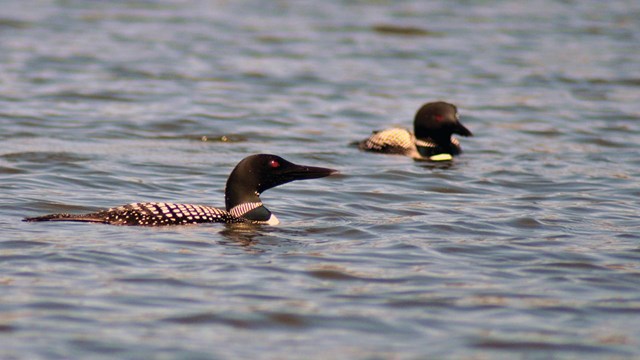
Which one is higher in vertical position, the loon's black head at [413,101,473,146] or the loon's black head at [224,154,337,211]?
the loon's black head at [224,154,337,211]

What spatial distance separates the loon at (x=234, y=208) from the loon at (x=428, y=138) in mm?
3890

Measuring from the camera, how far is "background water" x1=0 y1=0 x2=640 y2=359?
633 cm

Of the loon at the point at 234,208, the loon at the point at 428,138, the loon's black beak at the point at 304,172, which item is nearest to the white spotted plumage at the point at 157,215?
the loon at the point at 234,208

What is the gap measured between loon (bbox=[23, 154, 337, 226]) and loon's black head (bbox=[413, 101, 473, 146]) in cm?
410

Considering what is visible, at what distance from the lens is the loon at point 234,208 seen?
8484 millimetres

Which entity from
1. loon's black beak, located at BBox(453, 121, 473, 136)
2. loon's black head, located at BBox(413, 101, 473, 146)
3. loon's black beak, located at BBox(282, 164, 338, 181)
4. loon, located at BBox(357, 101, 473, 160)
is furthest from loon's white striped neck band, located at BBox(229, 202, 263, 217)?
loon's black beak, located at BBox(453, 121, 473, 136)

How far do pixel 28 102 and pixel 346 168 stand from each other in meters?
4.78

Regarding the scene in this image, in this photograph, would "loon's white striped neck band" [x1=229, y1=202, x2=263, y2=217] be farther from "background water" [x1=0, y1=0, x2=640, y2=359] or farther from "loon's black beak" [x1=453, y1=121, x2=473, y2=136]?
"loon's black beak" [x1=453, y1=121, x2=473, y2=136]

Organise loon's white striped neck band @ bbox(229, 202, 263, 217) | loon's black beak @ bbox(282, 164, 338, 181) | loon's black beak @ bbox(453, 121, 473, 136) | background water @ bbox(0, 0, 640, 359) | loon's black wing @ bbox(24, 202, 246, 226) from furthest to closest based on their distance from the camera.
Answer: loon's black beak @ bbox(453, 121, 473, 136)
loon's black beak @ bbox(282, 164, 338, 181)
loon's white striped neck band @ bbox(229, 202, 263, 217)
loon's black wing @ bbox(24, 202, 246, 226)
background water @ bbox(0, 0, 640, 359)

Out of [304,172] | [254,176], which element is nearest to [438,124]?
[304,172]

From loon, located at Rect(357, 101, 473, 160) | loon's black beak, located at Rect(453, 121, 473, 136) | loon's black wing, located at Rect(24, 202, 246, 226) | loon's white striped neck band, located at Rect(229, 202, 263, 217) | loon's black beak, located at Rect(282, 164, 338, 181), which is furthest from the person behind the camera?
loon's black beak, located at Rect(453, 121, 473, 136)

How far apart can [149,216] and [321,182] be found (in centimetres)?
301

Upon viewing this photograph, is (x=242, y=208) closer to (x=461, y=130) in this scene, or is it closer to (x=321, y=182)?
(x=321, y=182)

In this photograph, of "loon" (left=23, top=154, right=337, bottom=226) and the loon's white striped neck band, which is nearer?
A: "loon" (left=23, top=154, right=337, bottom=226)
